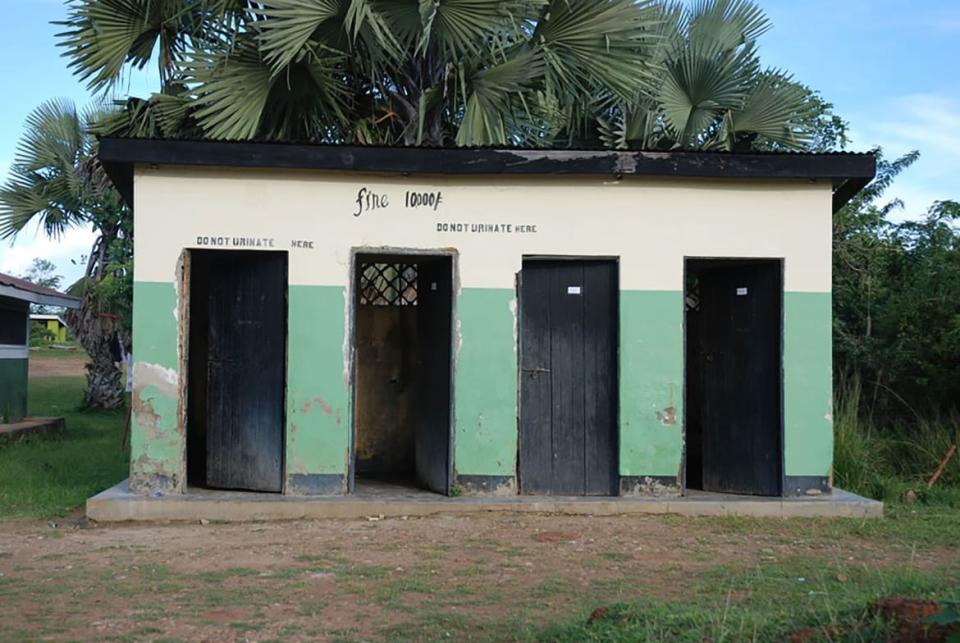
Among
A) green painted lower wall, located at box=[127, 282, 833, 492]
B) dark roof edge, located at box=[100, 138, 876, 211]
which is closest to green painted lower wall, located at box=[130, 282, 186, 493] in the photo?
green painted lower wall, located at box=[127, 282, 833, 492]

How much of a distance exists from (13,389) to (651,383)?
1259 cm

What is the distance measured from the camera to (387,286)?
12109mm

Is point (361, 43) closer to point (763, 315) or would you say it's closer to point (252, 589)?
point (763, 315)

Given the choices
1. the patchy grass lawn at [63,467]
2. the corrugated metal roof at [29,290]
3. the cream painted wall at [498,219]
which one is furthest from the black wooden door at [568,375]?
the corrugated metal roof at [29,290]

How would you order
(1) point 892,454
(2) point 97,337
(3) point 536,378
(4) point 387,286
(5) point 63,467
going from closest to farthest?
(3) point 536,378 → (4) point 387,286 → (1) point 892,454 → (5) point 63,467 → (2) point 97,337

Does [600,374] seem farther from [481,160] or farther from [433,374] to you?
[481,160]

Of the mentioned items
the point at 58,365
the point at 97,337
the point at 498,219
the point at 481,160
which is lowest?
the point at 58,365

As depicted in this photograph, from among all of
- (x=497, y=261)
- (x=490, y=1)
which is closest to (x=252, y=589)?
(x=497, y=261)

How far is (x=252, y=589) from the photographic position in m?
6.88

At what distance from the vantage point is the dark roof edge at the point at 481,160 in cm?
960

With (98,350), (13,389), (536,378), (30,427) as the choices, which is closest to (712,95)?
(536,378)

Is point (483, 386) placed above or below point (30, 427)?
above

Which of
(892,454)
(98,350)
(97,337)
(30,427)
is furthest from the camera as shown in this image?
(98,350)

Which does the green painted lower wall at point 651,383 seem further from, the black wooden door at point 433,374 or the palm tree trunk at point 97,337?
the palm tree trunk at point 97,337
